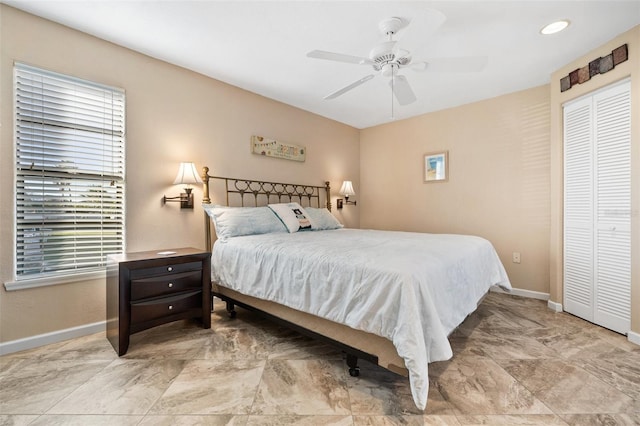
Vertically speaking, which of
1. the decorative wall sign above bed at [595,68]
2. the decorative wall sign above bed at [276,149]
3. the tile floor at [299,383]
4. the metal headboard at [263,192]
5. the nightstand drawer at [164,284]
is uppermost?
the decorative wall sign above bed at [595,68]

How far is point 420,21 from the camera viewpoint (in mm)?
1802

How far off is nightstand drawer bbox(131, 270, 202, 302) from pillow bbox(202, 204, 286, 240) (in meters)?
0.49

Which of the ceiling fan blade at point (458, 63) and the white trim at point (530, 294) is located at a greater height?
the ceiling fan blade at point (458, 63)

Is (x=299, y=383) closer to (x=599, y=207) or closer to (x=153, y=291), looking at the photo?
(x=153, y=291)

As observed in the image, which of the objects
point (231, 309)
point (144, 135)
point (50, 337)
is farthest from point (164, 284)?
point (144, 135)

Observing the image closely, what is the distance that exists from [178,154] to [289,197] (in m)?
1.56

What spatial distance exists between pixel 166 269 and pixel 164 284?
117 millimetres

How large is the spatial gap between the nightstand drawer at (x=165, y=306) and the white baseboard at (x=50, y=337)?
649mm

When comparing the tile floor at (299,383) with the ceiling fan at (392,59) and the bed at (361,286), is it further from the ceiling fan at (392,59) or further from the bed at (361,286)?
the ceiling fan at (392,59)

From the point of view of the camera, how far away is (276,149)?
3.85 metres

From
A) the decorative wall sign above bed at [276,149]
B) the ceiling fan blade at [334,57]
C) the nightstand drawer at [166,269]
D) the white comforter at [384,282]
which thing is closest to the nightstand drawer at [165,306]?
the nightstand drawer at [166,269]

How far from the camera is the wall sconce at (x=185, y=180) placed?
2.82m

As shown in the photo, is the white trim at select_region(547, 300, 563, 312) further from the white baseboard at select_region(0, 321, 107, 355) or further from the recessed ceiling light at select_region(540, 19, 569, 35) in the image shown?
the white baseboard at select_region(0, 321, 107, 355)

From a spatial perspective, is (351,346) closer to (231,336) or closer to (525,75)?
(231,336)
